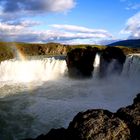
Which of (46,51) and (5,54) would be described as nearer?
(5,54)

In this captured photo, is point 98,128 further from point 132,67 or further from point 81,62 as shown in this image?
point 81,62

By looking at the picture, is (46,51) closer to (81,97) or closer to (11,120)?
(81,97)

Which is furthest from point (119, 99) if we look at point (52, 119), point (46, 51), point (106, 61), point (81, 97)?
point (46, 51)

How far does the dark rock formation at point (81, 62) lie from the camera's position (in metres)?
51.5

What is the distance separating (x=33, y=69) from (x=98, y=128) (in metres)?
45.0

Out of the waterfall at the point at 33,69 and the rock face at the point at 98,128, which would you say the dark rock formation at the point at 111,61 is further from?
the rock face at the point at 98,128

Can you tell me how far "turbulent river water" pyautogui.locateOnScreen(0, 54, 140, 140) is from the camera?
21.5 m

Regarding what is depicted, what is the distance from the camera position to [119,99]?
31.7m

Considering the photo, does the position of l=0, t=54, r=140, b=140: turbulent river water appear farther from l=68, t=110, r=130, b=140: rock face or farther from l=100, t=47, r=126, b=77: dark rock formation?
l=68, t=110, r=130, b=140: rock face

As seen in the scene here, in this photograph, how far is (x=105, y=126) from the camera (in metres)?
8.48

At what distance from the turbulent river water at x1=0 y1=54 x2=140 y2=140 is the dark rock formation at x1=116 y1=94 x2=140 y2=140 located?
10.3m

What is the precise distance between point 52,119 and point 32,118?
1.51 metres

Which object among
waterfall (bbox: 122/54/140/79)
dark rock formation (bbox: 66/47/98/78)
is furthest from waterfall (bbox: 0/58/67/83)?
waterfall (bbox: 122/54/140/79)

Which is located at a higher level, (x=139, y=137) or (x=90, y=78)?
(x=139, y=137)
